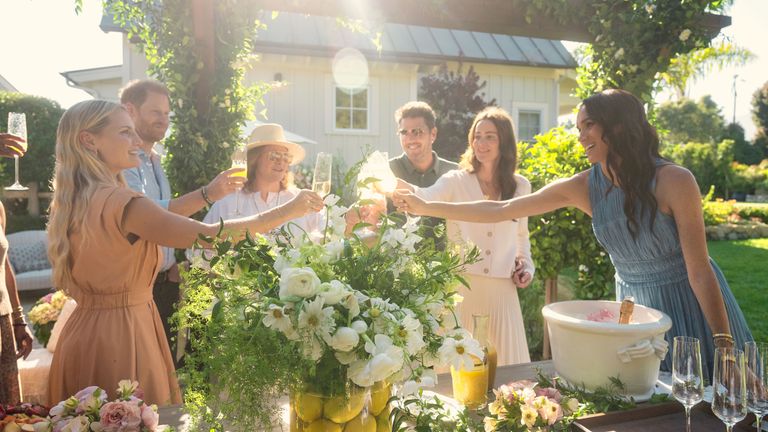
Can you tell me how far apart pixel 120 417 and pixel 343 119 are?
11384 mm

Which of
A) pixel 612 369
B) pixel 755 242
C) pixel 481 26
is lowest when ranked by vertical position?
pixel 755 242

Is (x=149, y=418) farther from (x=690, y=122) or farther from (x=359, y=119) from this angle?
(x=690, y=122)

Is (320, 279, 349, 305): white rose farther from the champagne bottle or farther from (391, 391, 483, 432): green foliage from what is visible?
the champagne bottle

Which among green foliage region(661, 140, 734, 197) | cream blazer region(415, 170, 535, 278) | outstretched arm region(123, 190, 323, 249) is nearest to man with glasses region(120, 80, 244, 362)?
outstretched arm region(123, 190, 323, 249)

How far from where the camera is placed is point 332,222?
137 centimetres

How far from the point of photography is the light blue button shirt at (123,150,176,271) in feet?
10.3

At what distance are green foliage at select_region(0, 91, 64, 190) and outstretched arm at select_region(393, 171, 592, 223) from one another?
978cm

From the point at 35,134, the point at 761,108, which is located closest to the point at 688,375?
the point at 35,134

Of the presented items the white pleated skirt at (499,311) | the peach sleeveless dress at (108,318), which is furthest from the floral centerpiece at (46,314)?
the white pleated skirt at (499,311)

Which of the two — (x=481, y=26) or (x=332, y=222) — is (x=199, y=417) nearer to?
(x=332, y=222)

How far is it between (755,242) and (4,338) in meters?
15.3

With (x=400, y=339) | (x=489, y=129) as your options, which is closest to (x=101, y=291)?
(x=400, y=339)

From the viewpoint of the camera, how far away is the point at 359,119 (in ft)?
41.0

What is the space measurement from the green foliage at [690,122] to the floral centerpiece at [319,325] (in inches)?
1397
